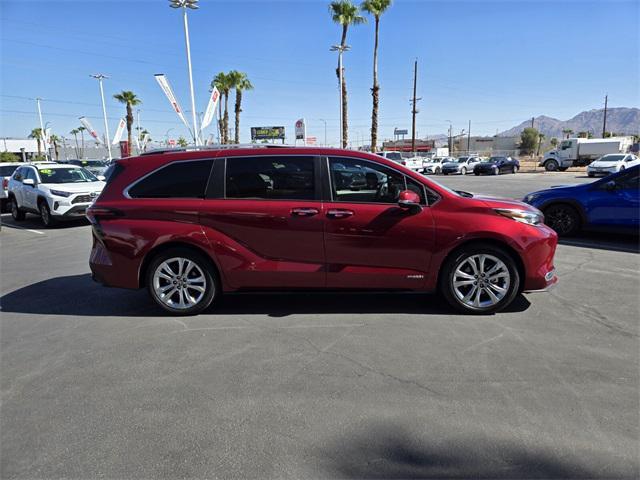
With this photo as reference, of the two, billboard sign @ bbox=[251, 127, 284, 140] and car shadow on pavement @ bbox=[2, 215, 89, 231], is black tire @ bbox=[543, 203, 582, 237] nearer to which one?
car shadow on pavement @ bbox=[2, 215, 89, 231]

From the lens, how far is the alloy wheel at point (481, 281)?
4.58 m

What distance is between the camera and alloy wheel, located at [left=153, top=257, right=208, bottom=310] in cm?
471

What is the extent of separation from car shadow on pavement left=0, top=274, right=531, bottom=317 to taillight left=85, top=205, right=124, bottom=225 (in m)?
1.09

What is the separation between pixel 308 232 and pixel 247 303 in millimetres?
1287

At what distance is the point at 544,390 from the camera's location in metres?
3.23

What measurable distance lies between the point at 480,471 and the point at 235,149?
12.2 ft

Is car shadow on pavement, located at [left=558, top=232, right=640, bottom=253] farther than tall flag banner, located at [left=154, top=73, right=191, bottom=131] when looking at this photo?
No

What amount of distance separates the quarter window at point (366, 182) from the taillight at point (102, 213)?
234cm

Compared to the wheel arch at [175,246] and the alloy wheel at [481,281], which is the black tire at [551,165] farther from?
the wheel arch at [175,246]

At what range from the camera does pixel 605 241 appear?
27.7ft

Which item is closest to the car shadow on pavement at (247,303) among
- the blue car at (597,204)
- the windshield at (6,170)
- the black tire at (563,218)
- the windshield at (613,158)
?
the blue car at (597,204)

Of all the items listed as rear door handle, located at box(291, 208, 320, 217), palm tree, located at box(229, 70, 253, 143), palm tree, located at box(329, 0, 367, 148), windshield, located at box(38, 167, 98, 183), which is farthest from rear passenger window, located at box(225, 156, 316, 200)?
palm tree, located at box(229, 70, 253, 143)

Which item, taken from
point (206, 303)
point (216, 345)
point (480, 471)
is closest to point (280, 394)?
point (216, 345)

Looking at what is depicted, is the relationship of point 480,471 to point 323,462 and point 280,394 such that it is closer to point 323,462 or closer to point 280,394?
point 323,462
